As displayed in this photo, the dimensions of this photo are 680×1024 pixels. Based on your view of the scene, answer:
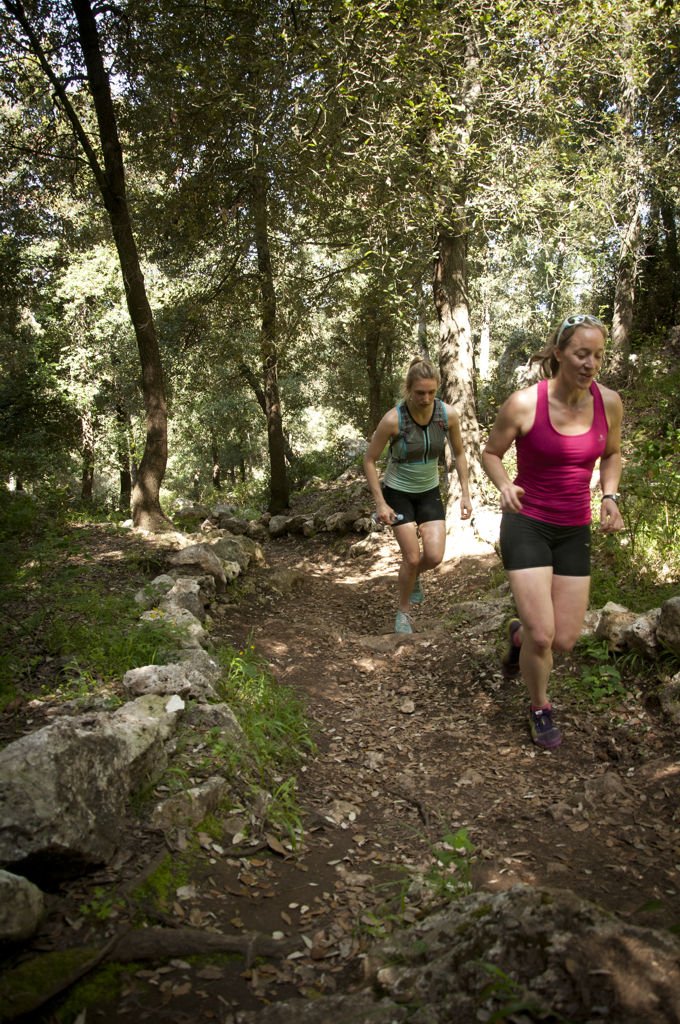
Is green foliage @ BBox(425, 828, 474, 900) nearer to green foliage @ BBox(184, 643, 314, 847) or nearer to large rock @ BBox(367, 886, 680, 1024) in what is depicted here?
large rock @ BBox(367, 886, 680, 1024)

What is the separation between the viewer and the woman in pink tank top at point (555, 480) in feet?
11.4

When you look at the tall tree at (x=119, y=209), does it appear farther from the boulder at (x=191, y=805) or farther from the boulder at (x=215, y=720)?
the boulder at (x=191, y=805)

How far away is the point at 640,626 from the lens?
422 centimetres

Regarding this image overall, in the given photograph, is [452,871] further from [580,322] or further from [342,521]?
[342,521]

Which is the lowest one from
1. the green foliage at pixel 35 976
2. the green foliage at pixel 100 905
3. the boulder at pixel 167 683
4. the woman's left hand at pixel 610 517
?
the green foliage at pixel 100 905

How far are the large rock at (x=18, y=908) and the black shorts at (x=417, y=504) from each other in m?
4.00

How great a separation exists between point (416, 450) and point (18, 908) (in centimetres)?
417

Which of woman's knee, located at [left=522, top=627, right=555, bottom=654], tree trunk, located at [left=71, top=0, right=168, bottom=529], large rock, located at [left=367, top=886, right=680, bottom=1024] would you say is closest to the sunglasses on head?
woman's knee, located at [left=522, top=627, right=555, bottom=654]

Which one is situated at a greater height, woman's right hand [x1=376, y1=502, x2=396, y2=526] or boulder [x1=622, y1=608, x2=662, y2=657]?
woman's right hand [x1=376, y1=502, x2=396, y2=526]

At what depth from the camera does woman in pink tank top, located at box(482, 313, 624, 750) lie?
3480 millimetres

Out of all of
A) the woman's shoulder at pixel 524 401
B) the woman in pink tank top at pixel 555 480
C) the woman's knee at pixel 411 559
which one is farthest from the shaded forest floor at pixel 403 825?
the woman's shoulder at pixel 524 401

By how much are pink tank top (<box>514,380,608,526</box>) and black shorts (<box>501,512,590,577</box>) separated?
0.05m

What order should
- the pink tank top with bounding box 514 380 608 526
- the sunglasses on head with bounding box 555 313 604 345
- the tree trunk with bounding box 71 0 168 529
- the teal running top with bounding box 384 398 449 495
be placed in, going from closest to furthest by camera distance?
the sunglasses on head with bounding box 555 313 604 345, the pink tank top with bounding box 514 380 608 526, the teal running top with bounding box 384 398 449 495, the tree trunk with bounding box 71 0 168 529

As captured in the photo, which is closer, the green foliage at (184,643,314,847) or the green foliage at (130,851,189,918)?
the green foliage at (130,851,189,918)
